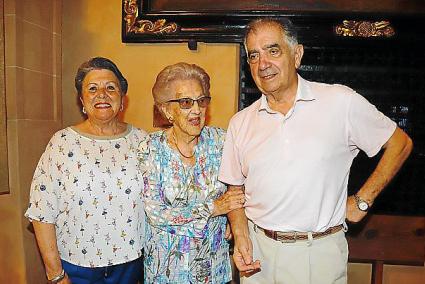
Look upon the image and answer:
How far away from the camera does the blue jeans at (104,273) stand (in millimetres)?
1841

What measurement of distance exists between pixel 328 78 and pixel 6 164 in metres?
2.07

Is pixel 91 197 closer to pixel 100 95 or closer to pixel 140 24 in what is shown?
pixel 100 95

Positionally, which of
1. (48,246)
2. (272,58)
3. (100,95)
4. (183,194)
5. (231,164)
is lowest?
(48,246)

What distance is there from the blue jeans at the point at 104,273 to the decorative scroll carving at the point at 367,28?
6.19ft

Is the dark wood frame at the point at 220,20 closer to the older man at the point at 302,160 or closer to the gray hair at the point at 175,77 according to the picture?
the gray hair at the point at 175,77

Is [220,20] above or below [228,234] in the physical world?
above

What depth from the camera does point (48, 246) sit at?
1.78 meters

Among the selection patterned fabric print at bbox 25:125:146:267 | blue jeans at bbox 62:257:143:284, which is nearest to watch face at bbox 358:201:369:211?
patterned fabric print at bbox 25:125:146:267

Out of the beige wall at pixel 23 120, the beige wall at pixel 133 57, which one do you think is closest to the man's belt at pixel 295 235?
the beige wall at pixel 133 57

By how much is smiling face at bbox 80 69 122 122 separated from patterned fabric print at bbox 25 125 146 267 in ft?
0.41

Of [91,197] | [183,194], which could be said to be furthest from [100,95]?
[183,194]

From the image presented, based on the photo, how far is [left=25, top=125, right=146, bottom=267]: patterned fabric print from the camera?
1778 mm

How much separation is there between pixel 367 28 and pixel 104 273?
2.11m

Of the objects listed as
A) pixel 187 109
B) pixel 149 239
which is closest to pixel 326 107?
pixel 187 109
